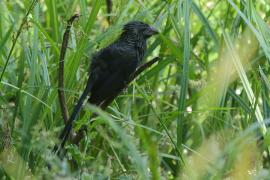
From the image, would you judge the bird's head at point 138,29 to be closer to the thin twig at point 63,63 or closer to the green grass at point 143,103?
the green grass at point 143,103

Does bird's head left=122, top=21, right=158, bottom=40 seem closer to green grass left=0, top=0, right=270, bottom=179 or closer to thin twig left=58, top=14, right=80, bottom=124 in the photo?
green grass left=0, top=0, right=270, bottom=179

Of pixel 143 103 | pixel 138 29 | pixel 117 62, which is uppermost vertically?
pixel 138 29

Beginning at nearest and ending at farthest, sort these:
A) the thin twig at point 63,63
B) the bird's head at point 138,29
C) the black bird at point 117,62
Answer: the thin twig at point 63,63, the black bird at point 117,62, the bird's head at point 138,29

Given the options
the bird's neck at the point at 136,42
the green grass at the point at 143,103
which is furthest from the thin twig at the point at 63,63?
the bird's neck at the point at 136,42

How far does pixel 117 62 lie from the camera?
2826mm

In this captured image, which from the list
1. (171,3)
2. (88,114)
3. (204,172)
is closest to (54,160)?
(204,172)

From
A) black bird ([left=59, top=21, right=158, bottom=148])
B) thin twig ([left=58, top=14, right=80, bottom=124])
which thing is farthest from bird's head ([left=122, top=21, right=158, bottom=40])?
thin twig ([left=58, top=14, right=80, bottom=124])

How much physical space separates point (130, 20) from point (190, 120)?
66 cm

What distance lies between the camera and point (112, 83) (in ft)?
8.94

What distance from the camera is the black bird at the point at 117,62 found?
104 inches

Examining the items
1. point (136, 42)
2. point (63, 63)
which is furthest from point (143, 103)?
point (63, 63)

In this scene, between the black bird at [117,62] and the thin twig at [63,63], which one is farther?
the black bird at [117,62]

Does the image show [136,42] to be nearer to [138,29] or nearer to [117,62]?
[138,29]

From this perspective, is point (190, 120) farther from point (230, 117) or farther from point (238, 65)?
point (238, 65)
